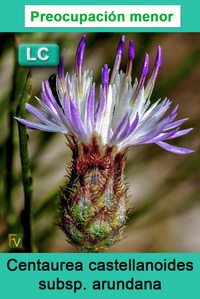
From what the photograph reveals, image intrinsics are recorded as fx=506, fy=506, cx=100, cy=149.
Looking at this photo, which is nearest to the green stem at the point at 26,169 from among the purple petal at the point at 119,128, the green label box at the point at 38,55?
the purple petal at the point at 119,128

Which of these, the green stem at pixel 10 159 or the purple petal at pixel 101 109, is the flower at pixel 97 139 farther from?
the green stem at pixel 10 159

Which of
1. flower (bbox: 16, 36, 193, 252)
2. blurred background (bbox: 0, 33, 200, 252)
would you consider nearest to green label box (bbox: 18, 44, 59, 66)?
blurred background (bbox: 0, 33, 200, 252)

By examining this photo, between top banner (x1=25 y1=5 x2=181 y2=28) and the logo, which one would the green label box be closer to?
top banner (x1=25 y1=5 x2=181 y2=28)

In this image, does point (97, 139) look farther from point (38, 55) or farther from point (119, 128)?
point (38, 55)

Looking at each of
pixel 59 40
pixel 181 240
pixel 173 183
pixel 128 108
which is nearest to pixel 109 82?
pixel 128 108

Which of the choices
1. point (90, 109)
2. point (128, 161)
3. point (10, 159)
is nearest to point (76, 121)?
point (90, 109)

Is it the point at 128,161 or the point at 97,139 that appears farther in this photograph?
the point at 128,161

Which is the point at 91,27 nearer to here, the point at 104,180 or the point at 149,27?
the point at 149,27
